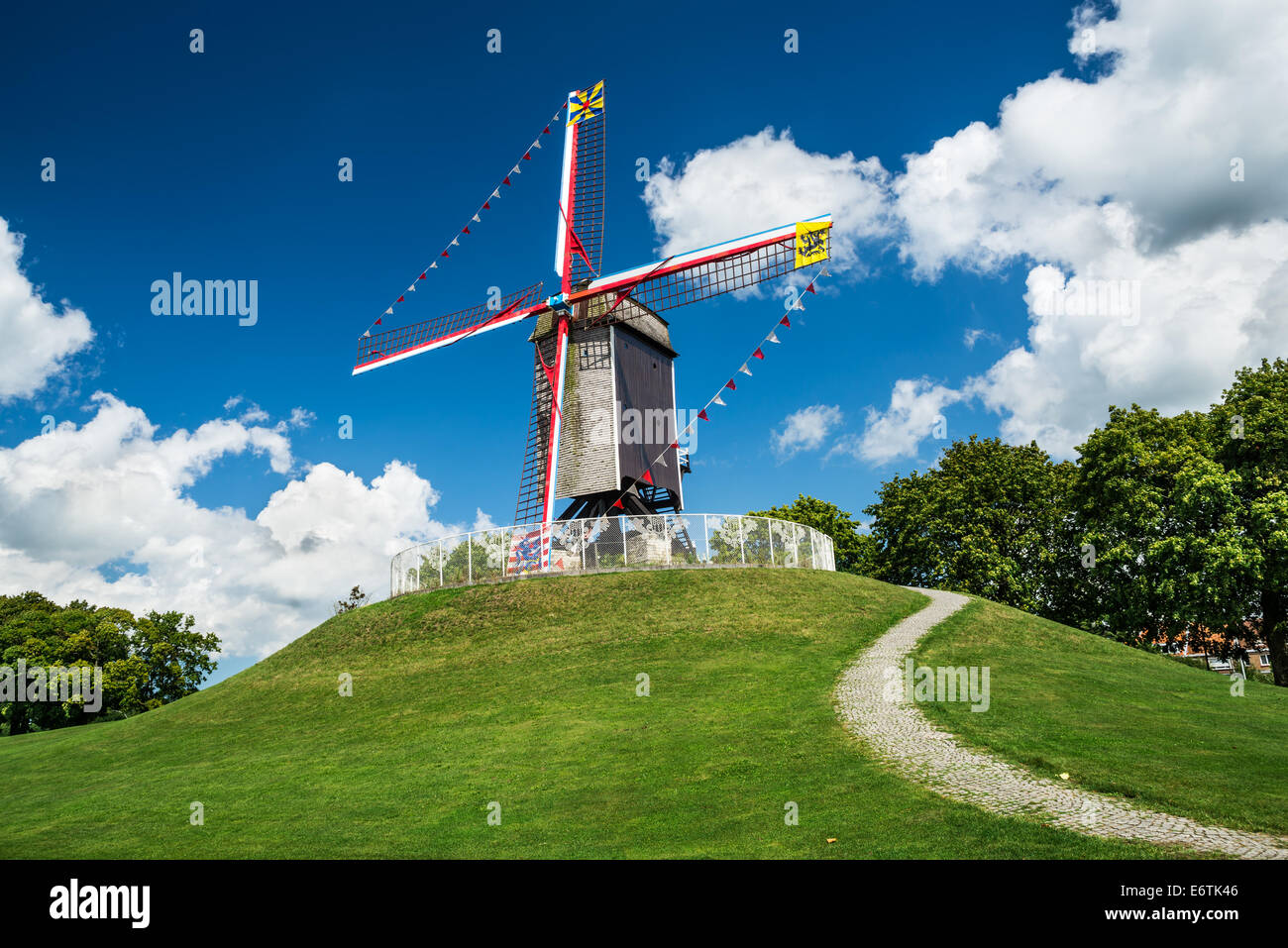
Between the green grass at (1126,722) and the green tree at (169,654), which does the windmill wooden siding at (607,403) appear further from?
the green tree at (169,654)

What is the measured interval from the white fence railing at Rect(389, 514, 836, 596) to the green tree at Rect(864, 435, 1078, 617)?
1725 centimetres

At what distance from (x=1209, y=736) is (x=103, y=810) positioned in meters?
20.5

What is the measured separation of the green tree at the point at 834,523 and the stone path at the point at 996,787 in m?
39.4

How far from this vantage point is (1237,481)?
3192 centimetres

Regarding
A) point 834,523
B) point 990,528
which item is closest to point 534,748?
point 990,528

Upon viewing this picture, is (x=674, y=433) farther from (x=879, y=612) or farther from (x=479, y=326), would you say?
(x=879, y=612)

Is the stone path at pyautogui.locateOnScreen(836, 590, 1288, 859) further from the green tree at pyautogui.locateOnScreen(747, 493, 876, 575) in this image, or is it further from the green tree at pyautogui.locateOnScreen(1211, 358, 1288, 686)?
the green tree at pyautogui.locateOnScreen(747, 493, 876, 575)

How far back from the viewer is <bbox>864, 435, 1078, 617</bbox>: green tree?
4153 cm

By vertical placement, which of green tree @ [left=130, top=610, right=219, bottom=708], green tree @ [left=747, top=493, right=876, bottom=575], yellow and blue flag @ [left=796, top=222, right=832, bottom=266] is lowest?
green tree @ [left=130, top=610, right=219, bottom=708]

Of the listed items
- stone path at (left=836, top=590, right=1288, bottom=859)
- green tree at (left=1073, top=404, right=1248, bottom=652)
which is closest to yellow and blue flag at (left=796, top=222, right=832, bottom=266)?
green tree at (left=1073, top=404, right=1248, bottom=652)

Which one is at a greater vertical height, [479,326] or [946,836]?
[479,326]

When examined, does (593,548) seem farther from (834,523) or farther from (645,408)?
(834,523)

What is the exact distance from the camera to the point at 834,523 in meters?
59.0
